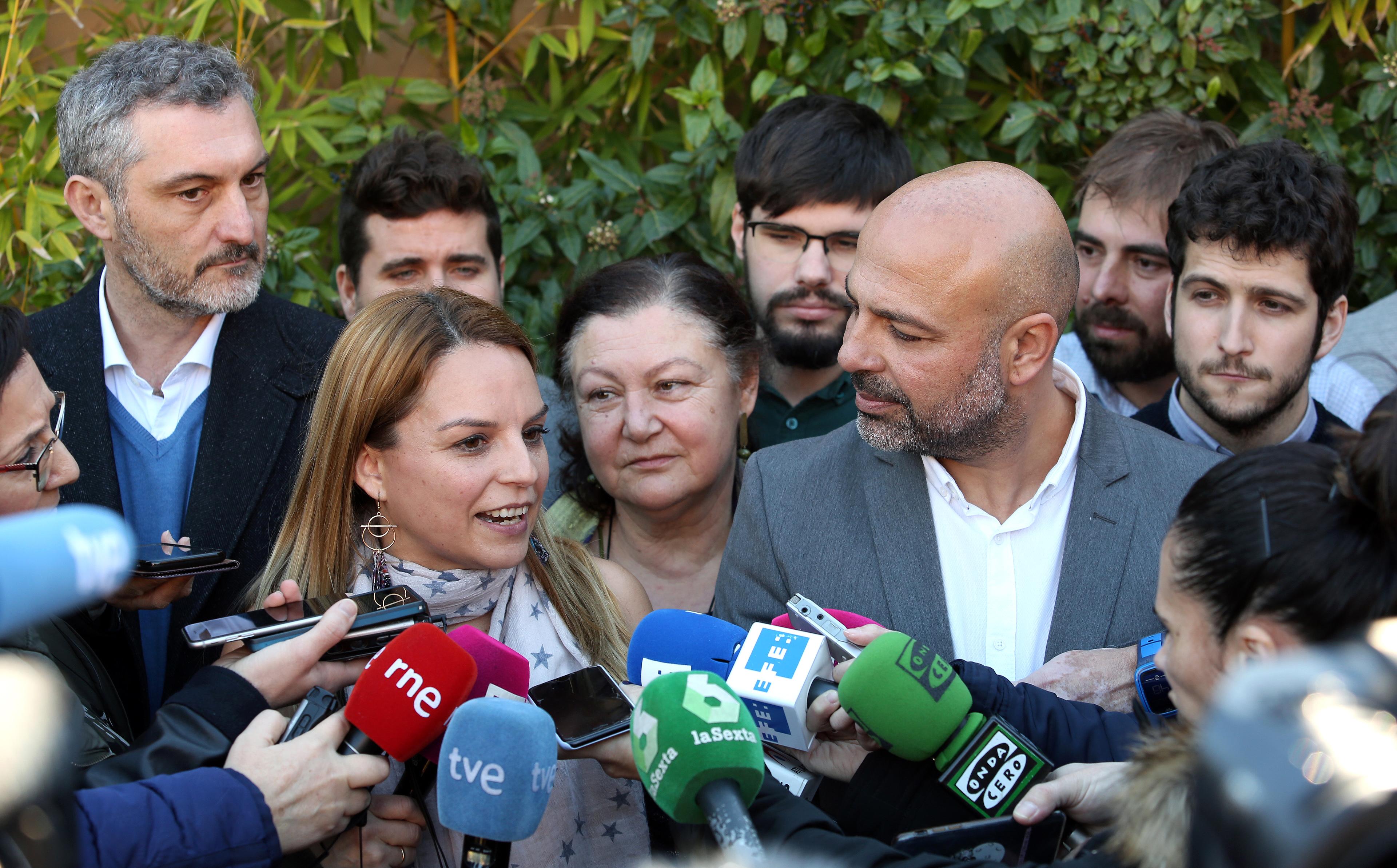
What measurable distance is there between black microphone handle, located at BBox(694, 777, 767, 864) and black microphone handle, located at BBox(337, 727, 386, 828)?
0.64 m

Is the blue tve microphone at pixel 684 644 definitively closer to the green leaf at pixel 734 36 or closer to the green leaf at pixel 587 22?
the green leaf at pixel 734 36

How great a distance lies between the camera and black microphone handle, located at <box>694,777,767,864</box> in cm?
131

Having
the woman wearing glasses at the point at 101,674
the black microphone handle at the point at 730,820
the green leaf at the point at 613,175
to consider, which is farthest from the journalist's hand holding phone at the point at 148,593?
the green leaf at the point at 613,175

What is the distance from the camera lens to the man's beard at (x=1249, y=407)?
2799mm

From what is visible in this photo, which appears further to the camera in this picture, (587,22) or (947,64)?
(587,22)

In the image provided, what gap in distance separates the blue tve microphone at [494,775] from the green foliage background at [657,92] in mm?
2663

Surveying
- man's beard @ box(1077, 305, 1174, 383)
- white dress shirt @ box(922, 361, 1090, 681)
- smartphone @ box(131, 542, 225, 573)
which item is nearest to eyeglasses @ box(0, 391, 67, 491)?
smartphone @ box(131, 542, 225, 573)

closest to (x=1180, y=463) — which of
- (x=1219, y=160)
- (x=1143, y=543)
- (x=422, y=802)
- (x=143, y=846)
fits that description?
(x=1143, y=543)

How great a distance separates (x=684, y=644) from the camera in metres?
1.99

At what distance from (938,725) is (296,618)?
115 centimetres

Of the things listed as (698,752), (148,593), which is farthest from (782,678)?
(148,593)

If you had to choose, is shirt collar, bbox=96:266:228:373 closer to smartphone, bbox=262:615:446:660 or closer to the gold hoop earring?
the gold hoop earring

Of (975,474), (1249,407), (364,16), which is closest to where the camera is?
(975,474)

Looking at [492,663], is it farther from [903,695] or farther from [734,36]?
[734,36]
